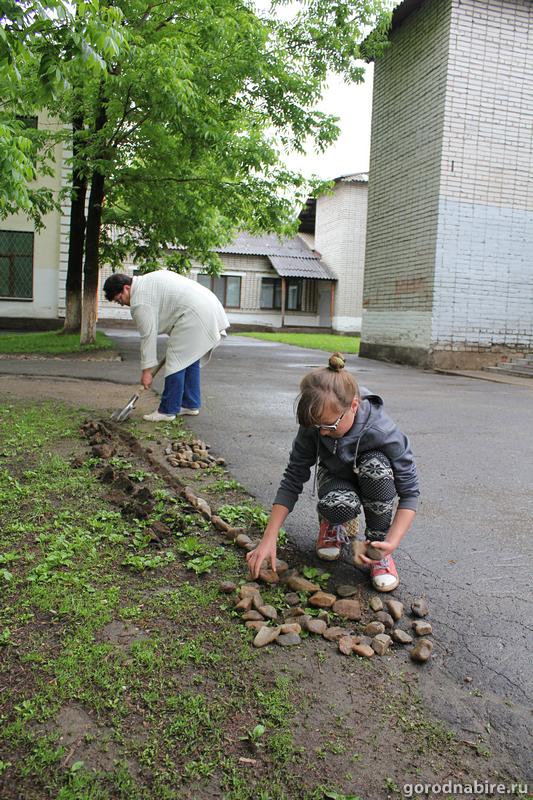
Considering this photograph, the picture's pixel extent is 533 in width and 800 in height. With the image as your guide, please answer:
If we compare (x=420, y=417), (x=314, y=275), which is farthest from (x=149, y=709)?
(x=314, y=275)

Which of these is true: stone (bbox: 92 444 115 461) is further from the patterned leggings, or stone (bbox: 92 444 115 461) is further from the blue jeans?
the patterned leggings

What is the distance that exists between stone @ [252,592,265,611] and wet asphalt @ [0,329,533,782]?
0.47 metres

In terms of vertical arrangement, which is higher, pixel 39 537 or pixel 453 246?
pixel 453 246

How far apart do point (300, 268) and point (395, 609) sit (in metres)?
35.8

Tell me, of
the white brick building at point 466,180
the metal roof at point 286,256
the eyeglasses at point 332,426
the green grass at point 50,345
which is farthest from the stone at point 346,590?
the metal roof at point 286,256

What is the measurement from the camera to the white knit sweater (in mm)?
5922

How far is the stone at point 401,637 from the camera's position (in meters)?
2.32

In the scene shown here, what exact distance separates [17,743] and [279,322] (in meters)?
37.0

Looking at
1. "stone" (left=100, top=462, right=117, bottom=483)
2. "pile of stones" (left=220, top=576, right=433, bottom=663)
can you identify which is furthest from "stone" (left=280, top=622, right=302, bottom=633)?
"stone" (left=100, top=462, right=117, bottom=483)

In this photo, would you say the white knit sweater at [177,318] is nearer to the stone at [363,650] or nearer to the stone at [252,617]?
the stone at [252,617]

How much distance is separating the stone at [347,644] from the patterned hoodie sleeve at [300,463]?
0.66m

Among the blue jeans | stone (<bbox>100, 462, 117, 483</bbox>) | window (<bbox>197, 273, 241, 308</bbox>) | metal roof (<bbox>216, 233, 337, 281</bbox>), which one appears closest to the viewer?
stone (<bbox>100, 462, 117, 483</bbox>)

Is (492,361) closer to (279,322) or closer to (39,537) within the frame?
(39,537)

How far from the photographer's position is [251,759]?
67.0 inches
